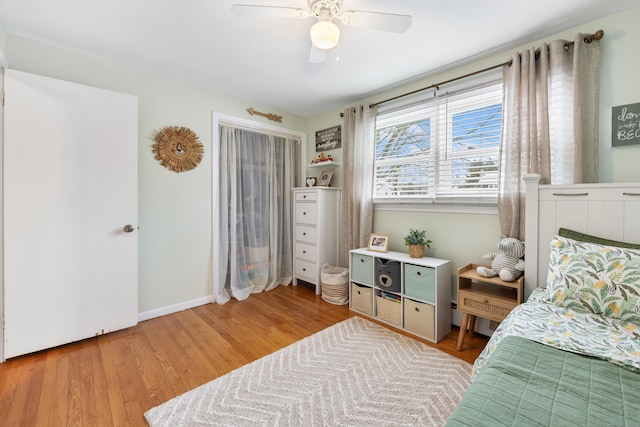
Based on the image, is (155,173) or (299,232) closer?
(155,173)

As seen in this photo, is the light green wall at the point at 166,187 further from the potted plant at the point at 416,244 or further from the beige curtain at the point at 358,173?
the potted plant at the point at 416,244

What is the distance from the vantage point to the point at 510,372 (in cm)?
97

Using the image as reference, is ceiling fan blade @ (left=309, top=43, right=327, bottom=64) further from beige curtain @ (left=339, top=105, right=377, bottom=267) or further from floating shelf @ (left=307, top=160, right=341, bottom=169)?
floating shelf @ (left=307, top=160, right=341, bottom=169)

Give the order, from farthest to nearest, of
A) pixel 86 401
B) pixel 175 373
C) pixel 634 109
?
pixel 175 373 → pixel 634 109 → pixel 86 401

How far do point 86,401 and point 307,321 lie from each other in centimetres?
164

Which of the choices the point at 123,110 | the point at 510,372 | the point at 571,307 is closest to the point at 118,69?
the point at 123,110

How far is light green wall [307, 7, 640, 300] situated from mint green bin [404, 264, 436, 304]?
0.41 meters

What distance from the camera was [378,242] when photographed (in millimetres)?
2951

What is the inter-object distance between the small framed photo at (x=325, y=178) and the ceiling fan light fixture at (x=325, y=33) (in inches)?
81.3

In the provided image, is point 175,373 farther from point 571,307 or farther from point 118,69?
point 118,69

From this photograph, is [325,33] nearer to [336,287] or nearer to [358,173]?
[358,173]

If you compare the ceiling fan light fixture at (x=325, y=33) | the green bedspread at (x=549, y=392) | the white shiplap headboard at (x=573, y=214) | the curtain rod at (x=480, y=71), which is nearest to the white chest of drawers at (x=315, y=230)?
the curtain rod at (x=480, y=71)

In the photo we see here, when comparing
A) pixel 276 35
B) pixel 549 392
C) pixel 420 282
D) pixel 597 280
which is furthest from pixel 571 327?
pixel 276 35

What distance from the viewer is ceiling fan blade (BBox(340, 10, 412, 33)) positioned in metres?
1.52
